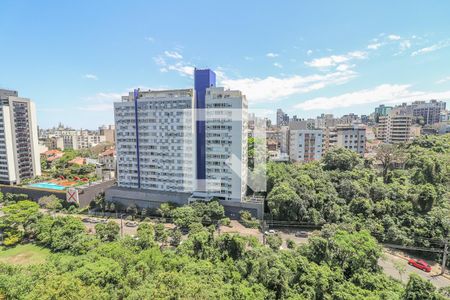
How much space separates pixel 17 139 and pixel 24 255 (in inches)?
1300

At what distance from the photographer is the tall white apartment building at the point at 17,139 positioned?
45628 mm

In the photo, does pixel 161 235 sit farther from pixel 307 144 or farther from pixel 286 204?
pixel 307 144

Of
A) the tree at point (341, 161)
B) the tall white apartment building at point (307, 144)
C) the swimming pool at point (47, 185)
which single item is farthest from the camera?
the tall white apartment building at point (307, 144)

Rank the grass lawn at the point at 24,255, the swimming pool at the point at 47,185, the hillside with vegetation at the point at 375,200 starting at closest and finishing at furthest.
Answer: the grass lawn at the point at 24,255
the hillside with vegetation at the point at 375,200
the swimming pool at the point at 47,185

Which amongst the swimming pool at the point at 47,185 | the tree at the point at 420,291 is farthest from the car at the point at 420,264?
the swimming pool at the point at 47,185

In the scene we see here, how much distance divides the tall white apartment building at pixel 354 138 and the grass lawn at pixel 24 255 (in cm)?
6049

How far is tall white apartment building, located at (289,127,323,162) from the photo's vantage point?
54719 mm

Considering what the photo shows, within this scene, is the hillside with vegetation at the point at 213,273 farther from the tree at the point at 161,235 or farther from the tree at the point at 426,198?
the tree at the point at 426,198

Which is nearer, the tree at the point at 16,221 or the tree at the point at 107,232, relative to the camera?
the tree at the point at 107,232

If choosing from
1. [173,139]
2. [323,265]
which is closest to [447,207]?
[323,265]

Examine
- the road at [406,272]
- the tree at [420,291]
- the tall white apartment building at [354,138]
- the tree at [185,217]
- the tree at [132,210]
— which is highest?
the tall white apartment building at [354,138]

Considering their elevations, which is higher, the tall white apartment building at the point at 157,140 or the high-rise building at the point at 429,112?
the high-rise building at the point at 429,112

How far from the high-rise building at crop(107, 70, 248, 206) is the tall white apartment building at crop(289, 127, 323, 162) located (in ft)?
80.5

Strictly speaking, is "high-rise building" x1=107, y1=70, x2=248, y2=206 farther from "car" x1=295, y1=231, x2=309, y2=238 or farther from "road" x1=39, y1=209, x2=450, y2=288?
"car" x1=295, y1=231, x2=309, y2=238
